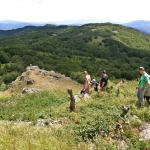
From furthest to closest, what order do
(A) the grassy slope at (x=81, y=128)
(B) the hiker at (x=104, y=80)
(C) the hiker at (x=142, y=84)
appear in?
(B) the hiker at (x=104, y=80)
(C) the hiker at (x=142, y=84)
(A) the grassy slope at (x=81, y=128)

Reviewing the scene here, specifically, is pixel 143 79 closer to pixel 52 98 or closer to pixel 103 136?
pixel 103 136

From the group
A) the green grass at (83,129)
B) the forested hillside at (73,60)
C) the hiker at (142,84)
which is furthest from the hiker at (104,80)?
the forested hillside at (73,60)

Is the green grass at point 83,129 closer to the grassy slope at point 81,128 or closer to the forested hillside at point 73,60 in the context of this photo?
the grassy slope at point 81,128

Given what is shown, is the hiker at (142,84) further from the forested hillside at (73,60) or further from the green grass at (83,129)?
the forested hillside at (73,60)

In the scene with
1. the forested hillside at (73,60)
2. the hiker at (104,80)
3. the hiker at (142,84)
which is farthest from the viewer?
the forested hillside at (73,60)

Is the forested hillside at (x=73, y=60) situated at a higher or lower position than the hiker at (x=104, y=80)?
lower

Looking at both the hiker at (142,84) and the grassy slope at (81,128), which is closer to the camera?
the grassy slope at (81,128)

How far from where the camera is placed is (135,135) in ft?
24.4

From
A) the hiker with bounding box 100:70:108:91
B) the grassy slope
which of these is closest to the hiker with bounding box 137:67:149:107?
the grassy slope

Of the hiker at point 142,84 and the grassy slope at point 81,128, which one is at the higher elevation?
the hiker at point 142,84

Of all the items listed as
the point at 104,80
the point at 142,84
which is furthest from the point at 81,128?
the point at 104,80

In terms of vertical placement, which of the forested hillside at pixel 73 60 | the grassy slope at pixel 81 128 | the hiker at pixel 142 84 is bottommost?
the forested hillside at pixel 73 60

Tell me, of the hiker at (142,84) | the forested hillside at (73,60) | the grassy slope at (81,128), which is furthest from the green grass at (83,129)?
the forested hillside at (73,60)

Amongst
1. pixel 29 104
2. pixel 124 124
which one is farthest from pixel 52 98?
pixel 124 124
